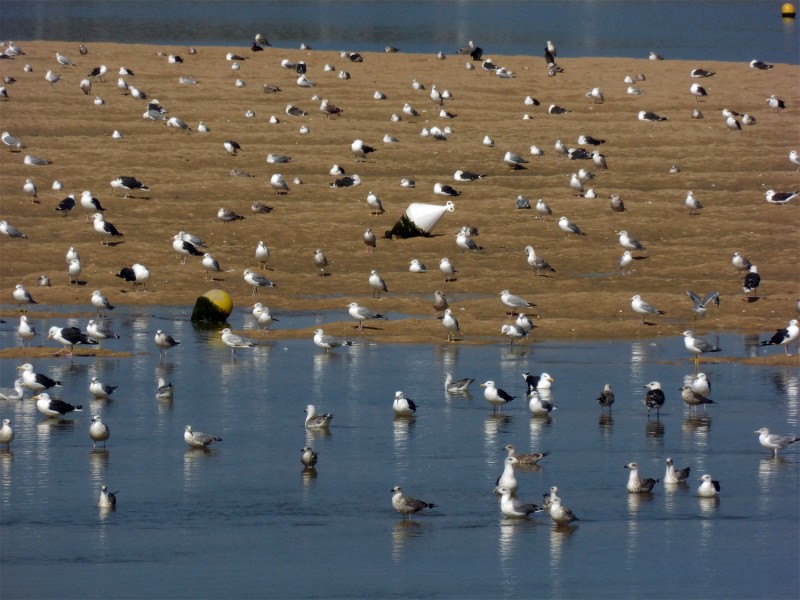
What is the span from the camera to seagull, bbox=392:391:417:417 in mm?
28234

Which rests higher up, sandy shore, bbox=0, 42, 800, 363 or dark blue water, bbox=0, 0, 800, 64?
dark blue water, bbox=0, 0, 800, 64

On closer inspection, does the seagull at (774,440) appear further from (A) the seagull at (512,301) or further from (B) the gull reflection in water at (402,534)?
(A) the seagull at (512,301)

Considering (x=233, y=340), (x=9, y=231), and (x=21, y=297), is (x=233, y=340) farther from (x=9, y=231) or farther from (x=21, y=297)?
(x=9, y=231)

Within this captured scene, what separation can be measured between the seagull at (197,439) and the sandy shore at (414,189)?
9439 mm

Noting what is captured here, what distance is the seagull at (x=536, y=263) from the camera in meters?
41.8

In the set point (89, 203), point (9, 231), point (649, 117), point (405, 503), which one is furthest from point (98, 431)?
point (649, 117)

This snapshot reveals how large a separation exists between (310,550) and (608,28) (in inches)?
4046

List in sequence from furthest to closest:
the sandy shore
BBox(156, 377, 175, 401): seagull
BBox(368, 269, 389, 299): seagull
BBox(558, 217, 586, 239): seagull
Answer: BBox(558, 217, 586, 239): seagull → the sandy shore → BBox(368, 269, 389, 299): seagull → BBox(156, 377, 175, 401): seagull

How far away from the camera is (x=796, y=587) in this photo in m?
20.0

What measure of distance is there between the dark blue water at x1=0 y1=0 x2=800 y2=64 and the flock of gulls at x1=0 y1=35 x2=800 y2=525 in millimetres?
20994

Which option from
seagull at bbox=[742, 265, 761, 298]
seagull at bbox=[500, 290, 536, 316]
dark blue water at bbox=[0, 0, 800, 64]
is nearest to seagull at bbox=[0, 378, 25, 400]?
seagull at bbox=[500, 290, 536, 316]

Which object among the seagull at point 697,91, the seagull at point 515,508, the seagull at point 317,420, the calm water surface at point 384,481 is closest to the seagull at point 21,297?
the calm water surface at point 384,481

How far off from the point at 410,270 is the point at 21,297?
405 inches

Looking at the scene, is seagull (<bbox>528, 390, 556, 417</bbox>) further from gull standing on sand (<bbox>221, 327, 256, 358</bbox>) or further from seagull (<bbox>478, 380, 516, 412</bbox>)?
gull standing on sand (<bbox>221, 327, 256, 358</bbox>)
